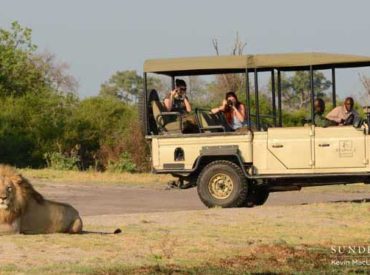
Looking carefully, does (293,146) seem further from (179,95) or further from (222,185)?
(179,95)

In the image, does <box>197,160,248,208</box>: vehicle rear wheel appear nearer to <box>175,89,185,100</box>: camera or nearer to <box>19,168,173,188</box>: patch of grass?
<box>175,89,185,100</box>: camera

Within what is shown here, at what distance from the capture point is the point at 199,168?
56.2 feet

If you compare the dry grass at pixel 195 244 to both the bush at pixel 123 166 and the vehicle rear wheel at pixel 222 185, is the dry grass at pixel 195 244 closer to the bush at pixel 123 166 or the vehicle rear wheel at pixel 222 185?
the vehicle rear wheel at pixel 222 185

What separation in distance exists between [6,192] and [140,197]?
425 inches

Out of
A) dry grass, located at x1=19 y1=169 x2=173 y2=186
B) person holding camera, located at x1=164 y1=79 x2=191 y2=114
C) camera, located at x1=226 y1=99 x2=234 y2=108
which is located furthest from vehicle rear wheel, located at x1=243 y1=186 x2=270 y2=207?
dry grass, located at x1=19 y1=169 x2=173 y2=186

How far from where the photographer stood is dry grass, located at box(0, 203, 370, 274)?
31.7ft

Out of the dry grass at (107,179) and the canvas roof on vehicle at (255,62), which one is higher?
the canvas roof on vehicle at (255,62)

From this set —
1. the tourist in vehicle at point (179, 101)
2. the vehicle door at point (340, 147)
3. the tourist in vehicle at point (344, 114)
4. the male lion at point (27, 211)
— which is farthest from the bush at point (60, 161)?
the male lion at point (27, 211)

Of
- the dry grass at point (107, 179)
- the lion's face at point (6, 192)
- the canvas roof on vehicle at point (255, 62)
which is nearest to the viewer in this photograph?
the lion's face at point (6, 192)

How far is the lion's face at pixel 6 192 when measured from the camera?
11195 mm

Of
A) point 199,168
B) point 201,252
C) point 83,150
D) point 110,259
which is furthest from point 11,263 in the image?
point 83,150

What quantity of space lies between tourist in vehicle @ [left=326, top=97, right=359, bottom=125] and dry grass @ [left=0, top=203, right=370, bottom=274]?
6.73ft

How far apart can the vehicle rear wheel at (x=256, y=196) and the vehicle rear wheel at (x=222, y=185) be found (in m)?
0.27

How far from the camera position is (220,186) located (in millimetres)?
17047
